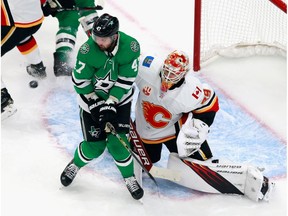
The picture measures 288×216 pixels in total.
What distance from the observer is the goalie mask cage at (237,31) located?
4.14m

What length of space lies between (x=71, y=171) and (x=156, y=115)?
19.8 inches

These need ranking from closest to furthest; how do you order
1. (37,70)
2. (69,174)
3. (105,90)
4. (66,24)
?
1. (105,90)
2. (69,174)
3. (37,70)
4. (66,24)

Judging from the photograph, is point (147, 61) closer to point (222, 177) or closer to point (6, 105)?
point (222, 177)

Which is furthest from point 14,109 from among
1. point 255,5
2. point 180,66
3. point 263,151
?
point 255,5

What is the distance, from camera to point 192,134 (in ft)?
9.77

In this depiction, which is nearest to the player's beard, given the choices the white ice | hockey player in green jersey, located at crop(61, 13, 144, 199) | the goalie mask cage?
hockey player in green jersey, located at crop(61, 13, 144, 199)

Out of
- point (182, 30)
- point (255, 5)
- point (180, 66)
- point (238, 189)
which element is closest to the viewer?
point (180, 66)

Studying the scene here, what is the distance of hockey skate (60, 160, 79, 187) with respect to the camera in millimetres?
3074

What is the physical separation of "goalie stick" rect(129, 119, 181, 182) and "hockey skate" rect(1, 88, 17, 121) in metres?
0.85

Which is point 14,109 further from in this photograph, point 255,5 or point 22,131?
point 255,5

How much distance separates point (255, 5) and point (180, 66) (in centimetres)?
149

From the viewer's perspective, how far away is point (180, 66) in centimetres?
286

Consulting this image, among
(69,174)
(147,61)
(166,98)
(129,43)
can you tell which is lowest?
(69,174)

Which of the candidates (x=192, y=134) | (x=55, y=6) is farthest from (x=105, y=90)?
(x=55, y=6)
